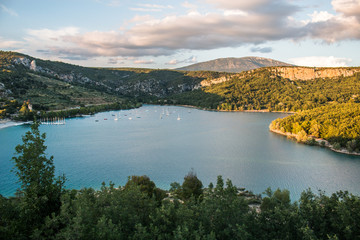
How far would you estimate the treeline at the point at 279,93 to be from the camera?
281 ft

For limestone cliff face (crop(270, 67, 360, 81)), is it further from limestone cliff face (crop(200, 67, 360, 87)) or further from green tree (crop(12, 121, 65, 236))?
green tree (crop(12, 121, 65, 236))

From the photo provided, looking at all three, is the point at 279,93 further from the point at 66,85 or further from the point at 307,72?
the point at 66,85

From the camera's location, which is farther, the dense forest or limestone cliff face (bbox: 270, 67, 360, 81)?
limestone cliff face (bbox: 270, 67, 360, 81)

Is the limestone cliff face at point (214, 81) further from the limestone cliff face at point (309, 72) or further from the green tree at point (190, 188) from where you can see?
the green tree at point (190, 188)

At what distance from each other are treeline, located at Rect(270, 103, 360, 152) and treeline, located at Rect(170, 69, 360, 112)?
3365 cm

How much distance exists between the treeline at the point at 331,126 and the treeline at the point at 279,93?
110 feet

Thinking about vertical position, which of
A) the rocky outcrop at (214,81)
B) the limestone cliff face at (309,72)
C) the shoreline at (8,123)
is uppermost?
the limestone cliff face at (309,72)

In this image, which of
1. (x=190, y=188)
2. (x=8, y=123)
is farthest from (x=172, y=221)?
(x=8, y=123)

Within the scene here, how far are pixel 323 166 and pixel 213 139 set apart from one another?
2035 centimetres

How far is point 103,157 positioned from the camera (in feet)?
116

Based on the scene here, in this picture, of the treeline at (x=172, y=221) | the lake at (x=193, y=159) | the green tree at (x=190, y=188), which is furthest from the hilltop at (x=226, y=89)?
the treeline at (x=172, y=221)

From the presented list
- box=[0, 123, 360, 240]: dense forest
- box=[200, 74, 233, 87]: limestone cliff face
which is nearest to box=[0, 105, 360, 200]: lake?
box=[0, 123, 360, 240]: dense forest

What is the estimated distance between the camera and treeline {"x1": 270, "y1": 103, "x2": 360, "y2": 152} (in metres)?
37.7

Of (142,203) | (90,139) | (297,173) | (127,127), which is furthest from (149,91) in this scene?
(142,203)
